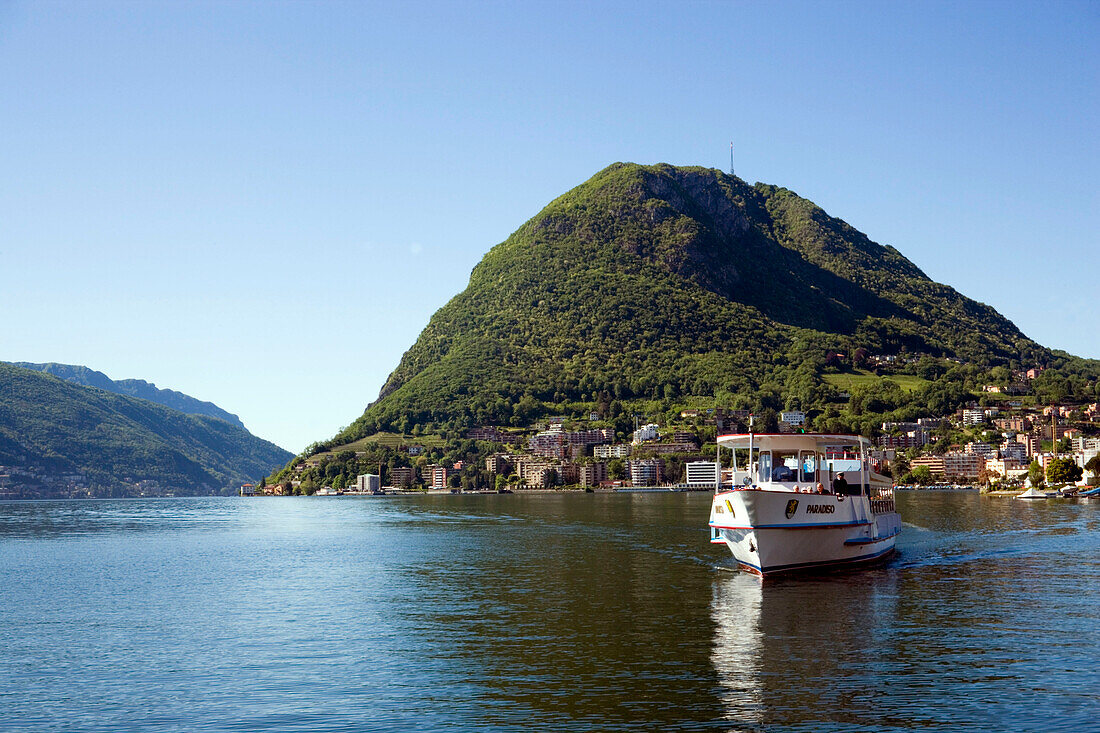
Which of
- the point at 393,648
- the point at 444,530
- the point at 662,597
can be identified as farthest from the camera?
the point at 444,530

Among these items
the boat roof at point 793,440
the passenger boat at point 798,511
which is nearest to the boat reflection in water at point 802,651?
the passenger boat at point 798,511

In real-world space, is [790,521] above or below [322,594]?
above

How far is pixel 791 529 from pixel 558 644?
1989cm

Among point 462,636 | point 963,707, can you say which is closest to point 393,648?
point 462,636

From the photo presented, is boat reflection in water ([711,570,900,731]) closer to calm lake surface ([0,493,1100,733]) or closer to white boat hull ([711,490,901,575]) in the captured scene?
calm lake surface ([0,493,1100,733])

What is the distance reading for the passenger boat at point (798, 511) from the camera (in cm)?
4809

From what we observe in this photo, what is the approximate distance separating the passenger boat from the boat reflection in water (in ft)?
6.96

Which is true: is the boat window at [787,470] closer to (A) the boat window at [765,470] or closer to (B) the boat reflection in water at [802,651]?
(A) the boat window at [765,470]

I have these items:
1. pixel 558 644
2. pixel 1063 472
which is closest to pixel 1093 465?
pixel 1063 472

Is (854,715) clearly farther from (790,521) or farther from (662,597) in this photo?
(790,521)

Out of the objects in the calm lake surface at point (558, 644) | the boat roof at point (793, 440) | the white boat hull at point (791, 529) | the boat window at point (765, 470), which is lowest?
the calm lake surface at point (558, 644)

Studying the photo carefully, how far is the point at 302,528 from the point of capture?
11381 centimetres

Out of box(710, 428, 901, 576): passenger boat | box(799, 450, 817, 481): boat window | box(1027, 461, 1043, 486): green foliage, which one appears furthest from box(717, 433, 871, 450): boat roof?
box(1027, 461, 1043, 486): green foliage

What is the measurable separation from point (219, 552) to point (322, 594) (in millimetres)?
33796
